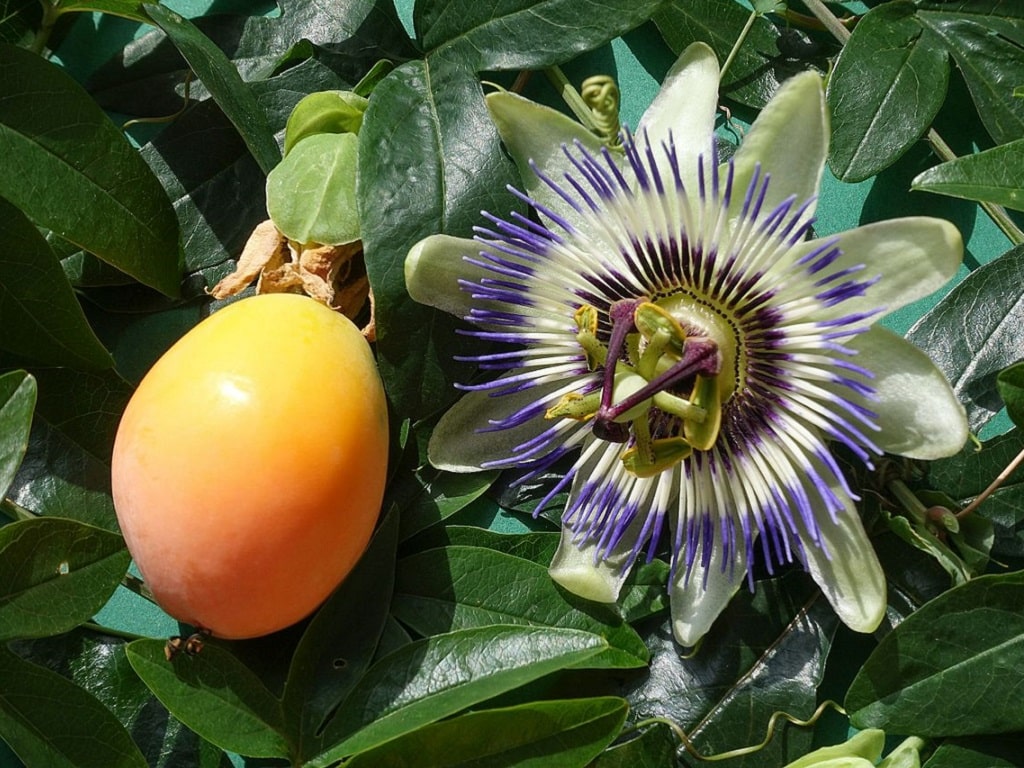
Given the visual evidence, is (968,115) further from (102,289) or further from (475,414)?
(102,289)

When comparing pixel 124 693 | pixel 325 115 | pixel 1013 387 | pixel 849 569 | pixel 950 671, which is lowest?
pixel 124 693

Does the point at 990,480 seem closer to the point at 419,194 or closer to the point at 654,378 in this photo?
the point at 654,378

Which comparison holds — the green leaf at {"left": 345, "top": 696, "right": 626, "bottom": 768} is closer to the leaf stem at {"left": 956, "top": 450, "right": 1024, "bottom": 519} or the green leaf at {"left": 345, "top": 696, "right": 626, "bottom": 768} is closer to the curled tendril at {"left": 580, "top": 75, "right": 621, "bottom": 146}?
the leaf stem at {"left": 956, "top": 450, "right": 1024, "bottom": 519}

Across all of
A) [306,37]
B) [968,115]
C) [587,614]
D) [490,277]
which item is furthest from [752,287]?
[306,37]

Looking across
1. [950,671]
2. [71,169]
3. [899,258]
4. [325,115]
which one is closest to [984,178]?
[899,258]

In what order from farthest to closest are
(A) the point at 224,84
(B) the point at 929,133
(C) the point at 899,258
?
(B) the point at 929,133, (A) the point at 224,84, (C) the point at 899,258

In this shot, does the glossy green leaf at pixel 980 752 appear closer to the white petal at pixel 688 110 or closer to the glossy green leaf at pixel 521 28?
the white petal at pixel 688 110
